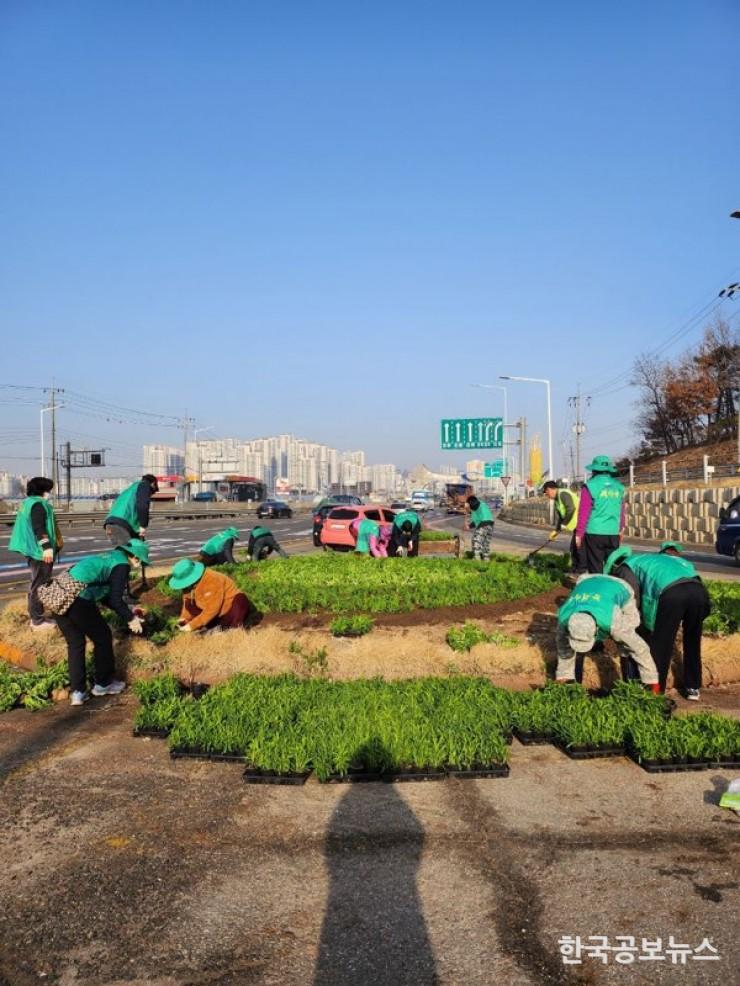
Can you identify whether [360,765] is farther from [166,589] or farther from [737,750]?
[166,589]

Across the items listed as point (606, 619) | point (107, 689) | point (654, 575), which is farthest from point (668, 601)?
point (107, 689)

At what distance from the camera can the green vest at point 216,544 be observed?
11.5 meters

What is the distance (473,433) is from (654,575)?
59.1m

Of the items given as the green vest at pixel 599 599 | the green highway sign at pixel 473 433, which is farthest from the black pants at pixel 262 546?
the green highway sign at pixel 473 433

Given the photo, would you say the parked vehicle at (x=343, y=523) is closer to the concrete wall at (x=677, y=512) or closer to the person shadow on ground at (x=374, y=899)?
the concrete wall at (x=677, y=512)

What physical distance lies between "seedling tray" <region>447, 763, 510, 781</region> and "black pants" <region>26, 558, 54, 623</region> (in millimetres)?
5390

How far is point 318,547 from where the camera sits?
86.7 ft

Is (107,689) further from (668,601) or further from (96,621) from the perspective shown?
(668,601)

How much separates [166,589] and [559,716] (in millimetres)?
6148

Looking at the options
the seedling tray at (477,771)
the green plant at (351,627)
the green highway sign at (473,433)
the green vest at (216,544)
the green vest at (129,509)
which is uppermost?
the green highway sign at (473,433)

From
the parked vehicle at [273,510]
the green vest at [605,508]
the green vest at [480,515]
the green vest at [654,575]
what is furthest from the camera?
the parked vehicle at [273,510]

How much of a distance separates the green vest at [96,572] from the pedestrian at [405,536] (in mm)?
8542

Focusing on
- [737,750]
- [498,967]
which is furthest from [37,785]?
[737,750]

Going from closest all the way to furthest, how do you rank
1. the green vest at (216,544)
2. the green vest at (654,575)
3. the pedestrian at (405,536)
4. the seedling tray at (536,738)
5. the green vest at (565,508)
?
the seedling tray at (536,738) → the green vest at (654,575) → the green vest at (565,508) → the green vest at (216,544) → the pedestrian at (405,536)
